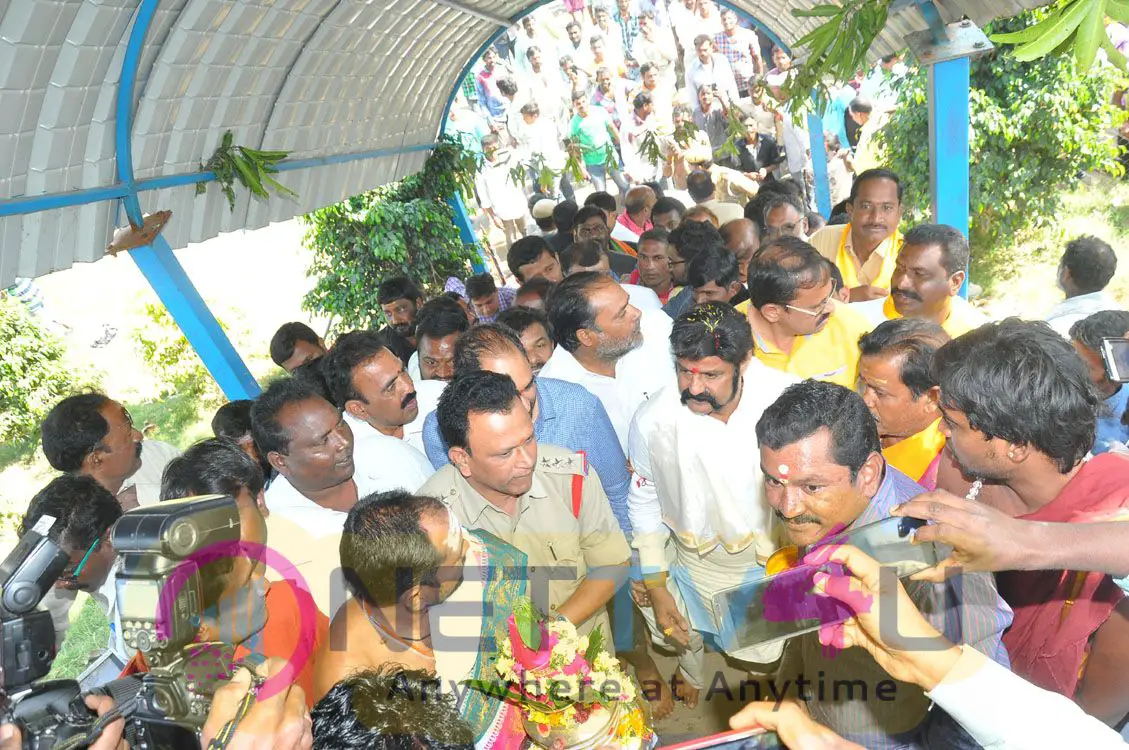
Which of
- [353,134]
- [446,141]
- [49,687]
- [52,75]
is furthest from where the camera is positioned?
[446,141]

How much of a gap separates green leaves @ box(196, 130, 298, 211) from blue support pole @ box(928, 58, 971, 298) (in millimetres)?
4340

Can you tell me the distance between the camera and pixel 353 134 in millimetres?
8508

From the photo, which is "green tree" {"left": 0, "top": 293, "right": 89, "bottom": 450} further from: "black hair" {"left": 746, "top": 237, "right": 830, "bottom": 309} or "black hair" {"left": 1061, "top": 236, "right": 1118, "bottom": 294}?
"black hair" {"left": 1061, "top": 236, "right": 1118, "bottom": 294}

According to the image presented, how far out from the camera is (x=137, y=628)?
6.12 ft

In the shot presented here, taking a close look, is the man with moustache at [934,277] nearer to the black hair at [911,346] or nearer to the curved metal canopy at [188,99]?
the black hair at [911,346]

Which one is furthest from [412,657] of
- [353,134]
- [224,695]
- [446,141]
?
[446,141]

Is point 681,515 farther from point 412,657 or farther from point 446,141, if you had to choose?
point 446,141

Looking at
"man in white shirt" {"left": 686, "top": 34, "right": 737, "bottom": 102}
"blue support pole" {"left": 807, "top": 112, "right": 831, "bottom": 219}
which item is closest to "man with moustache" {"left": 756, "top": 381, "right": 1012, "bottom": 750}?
"blue support pole" {"left": 807, "top": 112, "right": 831, "bottom": 219}

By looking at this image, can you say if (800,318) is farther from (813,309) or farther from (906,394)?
(906,394)

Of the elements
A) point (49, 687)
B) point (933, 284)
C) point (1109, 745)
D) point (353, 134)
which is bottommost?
point (1109, 745)

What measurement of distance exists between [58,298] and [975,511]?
625 inches

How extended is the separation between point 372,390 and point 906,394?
7.78ft

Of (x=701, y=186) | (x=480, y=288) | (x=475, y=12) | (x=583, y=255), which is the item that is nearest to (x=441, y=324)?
(x=480, y=288)

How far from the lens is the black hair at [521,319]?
5.13 meters
